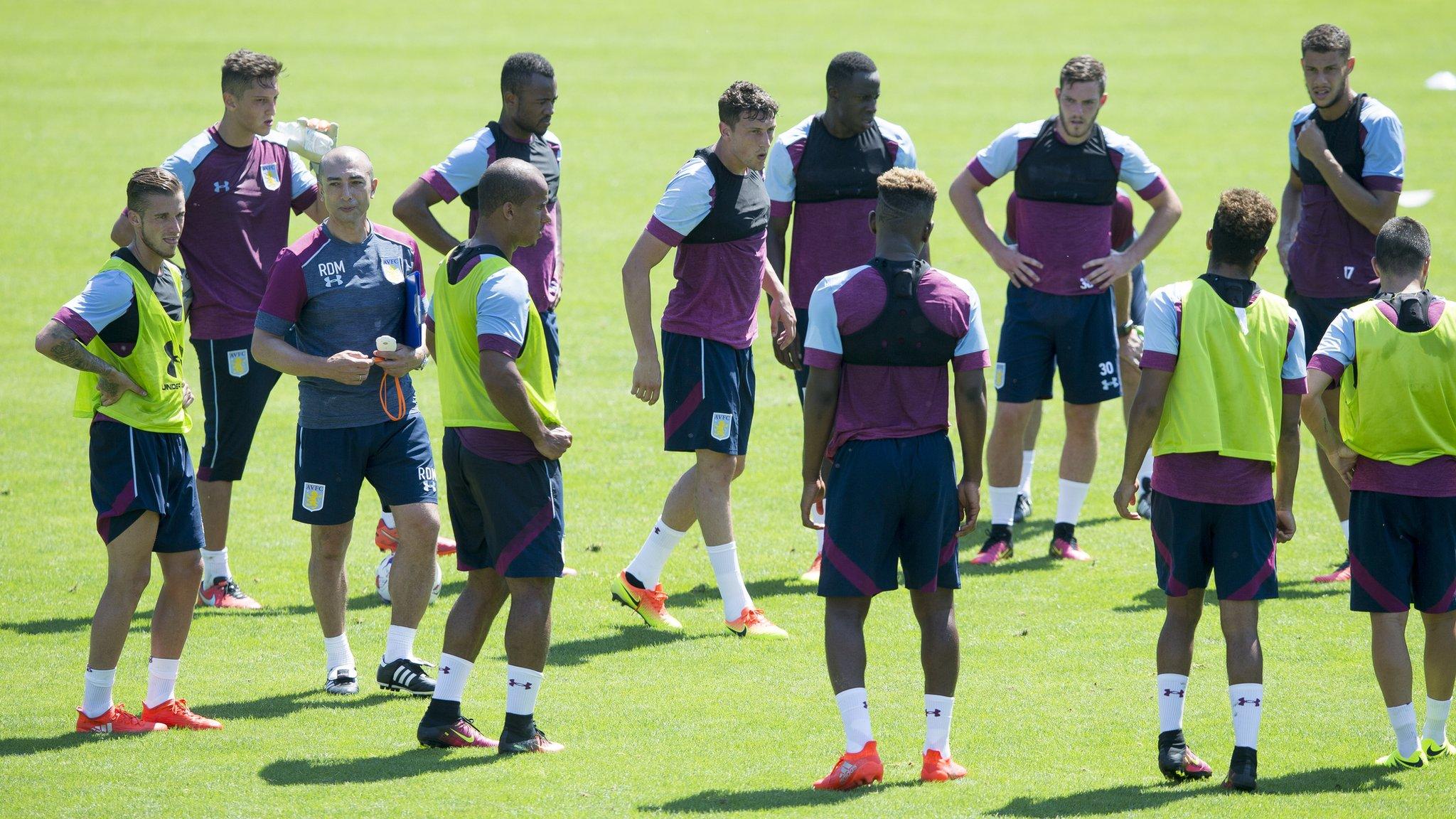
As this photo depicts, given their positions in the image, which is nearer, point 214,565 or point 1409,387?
point 1409,387

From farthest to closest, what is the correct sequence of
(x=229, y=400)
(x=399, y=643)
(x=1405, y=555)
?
(x=229, y=400) → (x=399, y=643) → (x=1405, y=555)

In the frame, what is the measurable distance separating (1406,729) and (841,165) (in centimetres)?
438

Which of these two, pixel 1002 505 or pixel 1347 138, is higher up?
pixel 1347 138

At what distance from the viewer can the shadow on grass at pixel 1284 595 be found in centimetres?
837

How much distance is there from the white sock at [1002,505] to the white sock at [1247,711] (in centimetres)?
381

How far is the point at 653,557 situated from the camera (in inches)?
323

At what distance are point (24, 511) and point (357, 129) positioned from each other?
16756 mm

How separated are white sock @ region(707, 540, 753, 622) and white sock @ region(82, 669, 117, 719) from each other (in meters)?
2.97

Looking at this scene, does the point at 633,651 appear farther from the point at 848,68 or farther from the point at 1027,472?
the point at 1027,472

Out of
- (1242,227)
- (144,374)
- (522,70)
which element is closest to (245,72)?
(522,70)

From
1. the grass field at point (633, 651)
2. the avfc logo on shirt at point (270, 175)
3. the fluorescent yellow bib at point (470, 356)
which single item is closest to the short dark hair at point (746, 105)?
the fluorescent yellow bib at point (470, 356)

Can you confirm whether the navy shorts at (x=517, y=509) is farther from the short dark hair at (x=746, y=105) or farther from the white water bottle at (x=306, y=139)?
the white water bottle at (x=306, y=139)

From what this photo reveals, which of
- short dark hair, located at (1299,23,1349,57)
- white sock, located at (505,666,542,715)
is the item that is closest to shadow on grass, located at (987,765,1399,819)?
white sock, located at (505,666,542,715)

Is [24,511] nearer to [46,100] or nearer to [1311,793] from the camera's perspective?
[1311,793]
